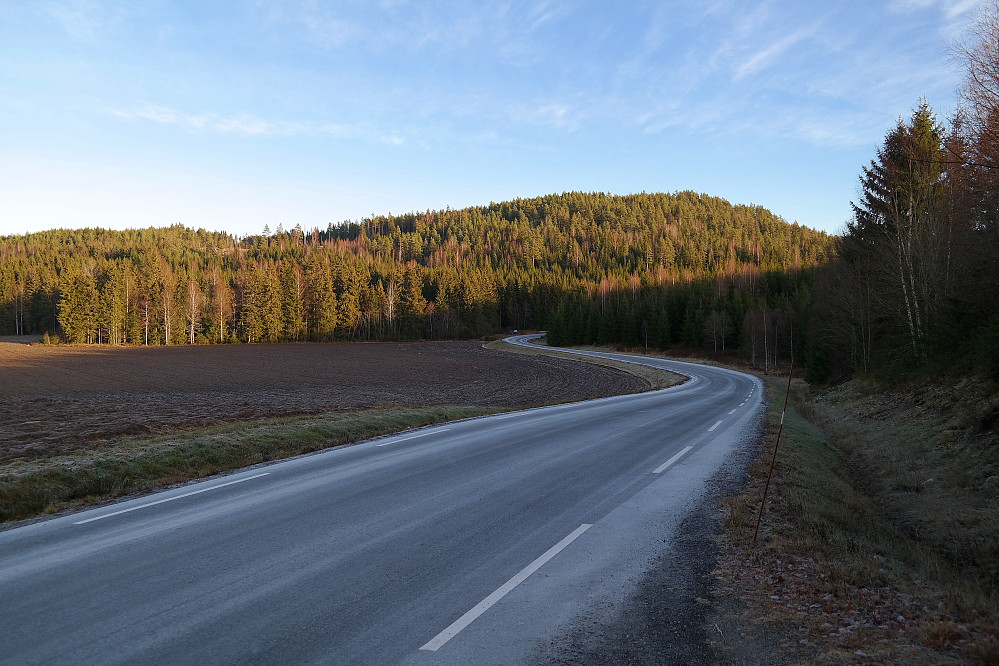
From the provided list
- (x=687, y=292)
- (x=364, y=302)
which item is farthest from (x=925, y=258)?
(x=364, y=302)

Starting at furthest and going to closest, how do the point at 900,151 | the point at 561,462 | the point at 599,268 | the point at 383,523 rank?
1. the point at 599,268
2. the point at 900,151
3. the point at 561,462
4. the point at 383,523

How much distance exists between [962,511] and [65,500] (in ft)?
49.4

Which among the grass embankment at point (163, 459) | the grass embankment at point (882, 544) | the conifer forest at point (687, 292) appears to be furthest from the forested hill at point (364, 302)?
the grass embankment at point (163, 459)

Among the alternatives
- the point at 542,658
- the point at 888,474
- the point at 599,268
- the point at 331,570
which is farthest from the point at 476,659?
the point at 599,268

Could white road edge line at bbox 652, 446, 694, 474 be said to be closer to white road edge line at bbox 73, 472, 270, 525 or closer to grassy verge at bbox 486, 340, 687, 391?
white road edge line at bbox 73, 472, 270, 525

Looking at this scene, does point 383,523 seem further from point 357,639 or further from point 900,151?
point 900,151

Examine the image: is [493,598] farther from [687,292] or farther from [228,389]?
[687,292]

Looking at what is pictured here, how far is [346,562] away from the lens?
545cm

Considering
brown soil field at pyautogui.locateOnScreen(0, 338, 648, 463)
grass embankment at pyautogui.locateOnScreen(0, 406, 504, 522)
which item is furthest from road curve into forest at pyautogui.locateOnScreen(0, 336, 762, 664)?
brown soil field at pyautogui.locateOnScreen(0, 338, 648, 463)

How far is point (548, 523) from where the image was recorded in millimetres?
6812

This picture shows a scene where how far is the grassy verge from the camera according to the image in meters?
41.8

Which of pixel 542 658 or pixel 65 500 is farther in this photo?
pixel 65 500

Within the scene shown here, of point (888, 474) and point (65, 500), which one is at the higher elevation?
point (65, 500)

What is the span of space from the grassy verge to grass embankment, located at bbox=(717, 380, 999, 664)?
22.2 metres
